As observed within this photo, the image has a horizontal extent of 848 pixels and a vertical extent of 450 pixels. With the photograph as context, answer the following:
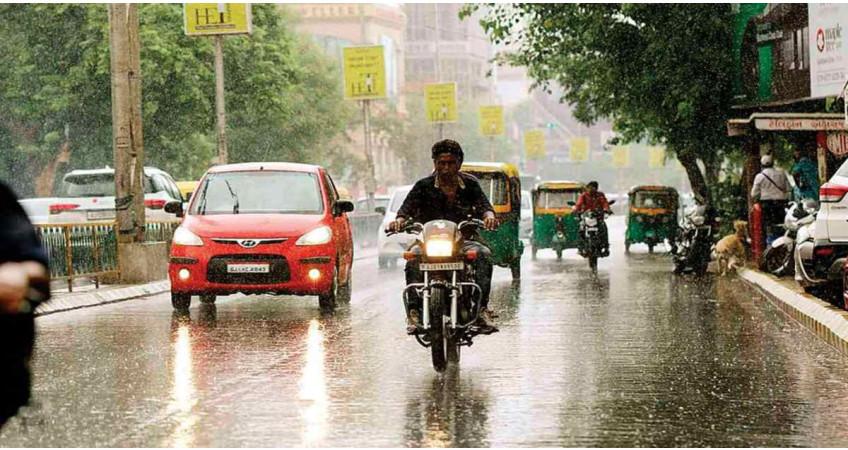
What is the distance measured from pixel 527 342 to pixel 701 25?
1993 cm

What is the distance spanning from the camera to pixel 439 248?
11133 mm

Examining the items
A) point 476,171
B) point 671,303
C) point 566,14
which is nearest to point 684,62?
point 566,14

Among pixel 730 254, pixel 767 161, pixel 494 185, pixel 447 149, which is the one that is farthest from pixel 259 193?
pixel 730 254

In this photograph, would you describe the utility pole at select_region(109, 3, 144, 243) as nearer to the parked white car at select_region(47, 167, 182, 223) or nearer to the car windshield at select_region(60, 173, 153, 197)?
the parked white car at select_region(47, 167, 182, 223)

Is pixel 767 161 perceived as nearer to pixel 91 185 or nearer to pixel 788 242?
pixel 788 242

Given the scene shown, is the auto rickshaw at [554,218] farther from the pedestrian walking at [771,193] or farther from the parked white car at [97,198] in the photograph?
the pedestrian walking at [771,193]

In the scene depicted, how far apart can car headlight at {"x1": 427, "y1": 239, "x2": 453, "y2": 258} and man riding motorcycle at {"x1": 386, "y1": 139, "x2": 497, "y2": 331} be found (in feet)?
1.56

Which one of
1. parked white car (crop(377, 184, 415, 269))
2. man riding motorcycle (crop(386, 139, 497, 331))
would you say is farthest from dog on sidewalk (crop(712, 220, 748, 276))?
man riding motorcycle (crop(386, 139, 497, 331))

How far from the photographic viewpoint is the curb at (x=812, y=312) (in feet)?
43.7

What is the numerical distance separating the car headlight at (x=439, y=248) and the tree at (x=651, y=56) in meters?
21.8

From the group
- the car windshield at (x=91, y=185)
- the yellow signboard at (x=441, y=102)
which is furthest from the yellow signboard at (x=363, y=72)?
the car windshield at (x=91, y=185)

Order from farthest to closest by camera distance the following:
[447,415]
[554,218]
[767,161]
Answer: [554,218]
[767,161]
[447,415]

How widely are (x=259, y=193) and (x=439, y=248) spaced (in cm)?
747

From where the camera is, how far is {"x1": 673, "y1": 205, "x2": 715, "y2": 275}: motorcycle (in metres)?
26.3
